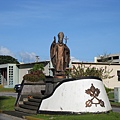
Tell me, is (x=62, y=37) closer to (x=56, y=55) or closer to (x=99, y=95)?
(x=56, y=55)

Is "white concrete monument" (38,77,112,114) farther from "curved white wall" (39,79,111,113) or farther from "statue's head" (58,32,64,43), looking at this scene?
"statue's head" (58,32,64,43)

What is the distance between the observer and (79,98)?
15836 mm

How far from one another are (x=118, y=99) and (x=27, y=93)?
828 cm

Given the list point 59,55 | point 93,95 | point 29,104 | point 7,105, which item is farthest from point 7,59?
point 93,95

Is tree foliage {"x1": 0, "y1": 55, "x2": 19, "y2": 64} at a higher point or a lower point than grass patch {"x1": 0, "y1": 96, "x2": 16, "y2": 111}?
higher

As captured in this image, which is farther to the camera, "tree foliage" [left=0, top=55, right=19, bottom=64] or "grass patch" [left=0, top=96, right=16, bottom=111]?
"tree foliage" [left=0, top=55, right=19, bottom=64]

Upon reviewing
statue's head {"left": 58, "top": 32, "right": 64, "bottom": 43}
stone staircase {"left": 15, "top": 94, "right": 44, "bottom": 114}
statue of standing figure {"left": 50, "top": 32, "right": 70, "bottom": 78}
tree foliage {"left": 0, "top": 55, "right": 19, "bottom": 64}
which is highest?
tree foliage {"left": 0, "top": 55, "right": 19, "bottom": 64}

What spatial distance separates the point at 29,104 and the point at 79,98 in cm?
486

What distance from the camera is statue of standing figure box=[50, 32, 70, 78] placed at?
19125 millimetres

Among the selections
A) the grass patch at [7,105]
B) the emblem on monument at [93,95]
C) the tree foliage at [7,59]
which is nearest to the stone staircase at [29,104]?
the grass patch at [7,105]

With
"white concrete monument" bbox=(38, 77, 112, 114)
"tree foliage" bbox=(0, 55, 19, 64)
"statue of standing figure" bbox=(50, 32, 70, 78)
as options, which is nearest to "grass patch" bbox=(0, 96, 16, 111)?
"statue of standing figure" bbox=(50, 32, 70, 78)

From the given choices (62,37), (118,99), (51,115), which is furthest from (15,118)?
(118,99)

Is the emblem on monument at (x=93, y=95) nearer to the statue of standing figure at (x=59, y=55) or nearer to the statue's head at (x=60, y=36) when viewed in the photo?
the statue of standing figure at (x=59, y=55)

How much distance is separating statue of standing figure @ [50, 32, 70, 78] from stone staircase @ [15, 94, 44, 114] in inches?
69.7
